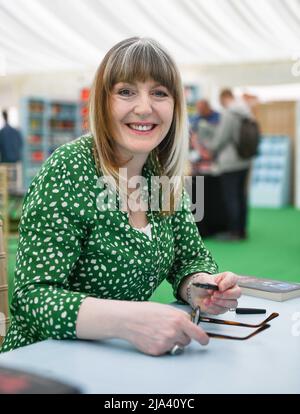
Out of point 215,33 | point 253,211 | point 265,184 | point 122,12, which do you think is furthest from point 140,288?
point 265,184

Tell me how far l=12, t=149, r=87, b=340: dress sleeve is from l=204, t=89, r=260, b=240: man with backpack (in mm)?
5153

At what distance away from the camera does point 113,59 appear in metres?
1.26

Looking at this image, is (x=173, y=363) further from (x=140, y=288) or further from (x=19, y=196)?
(x=19, y=196)

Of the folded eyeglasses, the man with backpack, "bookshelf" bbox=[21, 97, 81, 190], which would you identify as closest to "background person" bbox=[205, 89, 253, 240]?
the man with backpack

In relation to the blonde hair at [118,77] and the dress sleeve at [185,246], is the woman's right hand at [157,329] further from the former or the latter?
the dress sleeve at [185,246]

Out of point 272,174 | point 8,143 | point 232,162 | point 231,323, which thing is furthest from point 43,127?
point 231,323

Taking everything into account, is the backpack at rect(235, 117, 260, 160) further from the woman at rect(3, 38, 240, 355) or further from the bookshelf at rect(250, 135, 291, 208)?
the woman at rect(3, 38, 240, 355)

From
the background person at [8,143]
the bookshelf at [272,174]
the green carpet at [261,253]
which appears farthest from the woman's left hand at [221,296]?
the bookshelf at [272,174]

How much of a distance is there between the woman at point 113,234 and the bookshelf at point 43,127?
32.3ft

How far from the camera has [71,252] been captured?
1142 mm

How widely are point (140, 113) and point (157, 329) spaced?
0.52 metres

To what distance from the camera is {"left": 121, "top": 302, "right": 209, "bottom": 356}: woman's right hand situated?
0.95 m

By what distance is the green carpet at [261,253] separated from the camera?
450 cm
